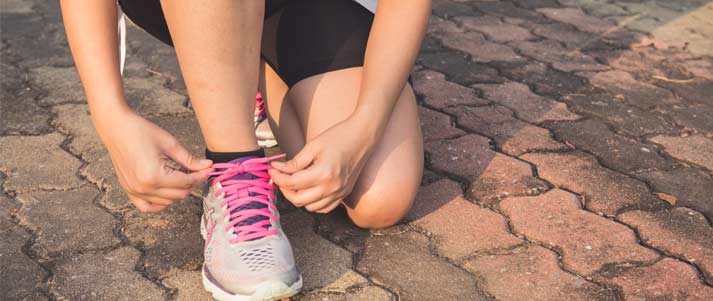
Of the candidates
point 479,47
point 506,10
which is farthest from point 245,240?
point 506,10

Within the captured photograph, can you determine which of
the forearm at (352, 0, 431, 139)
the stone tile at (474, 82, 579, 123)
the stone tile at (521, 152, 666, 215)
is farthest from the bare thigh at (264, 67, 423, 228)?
the stone tile at (474, 82, 579, 123)

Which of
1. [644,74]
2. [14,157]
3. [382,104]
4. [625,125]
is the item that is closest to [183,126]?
[14,157]

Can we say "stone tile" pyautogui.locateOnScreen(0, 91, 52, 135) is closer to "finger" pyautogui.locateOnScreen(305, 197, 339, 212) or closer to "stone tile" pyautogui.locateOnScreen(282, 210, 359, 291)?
"stone tile" pyautogui.locateOnScreen(282, 210, 359, 291)

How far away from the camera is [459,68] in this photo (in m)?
2.97

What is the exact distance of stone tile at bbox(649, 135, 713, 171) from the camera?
7.68ft

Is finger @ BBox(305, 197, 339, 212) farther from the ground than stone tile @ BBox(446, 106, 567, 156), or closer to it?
farther from the ground

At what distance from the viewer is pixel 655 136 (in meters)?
2.48

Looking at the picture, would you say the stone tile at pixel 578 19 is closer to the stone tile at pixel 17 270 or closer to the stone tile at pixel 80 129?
the stone tile at pixel 80 129

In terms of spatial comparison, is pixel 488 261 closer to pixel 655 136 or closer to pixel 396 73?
pixel 396 73

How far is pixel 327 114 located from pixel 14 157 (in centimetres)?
86

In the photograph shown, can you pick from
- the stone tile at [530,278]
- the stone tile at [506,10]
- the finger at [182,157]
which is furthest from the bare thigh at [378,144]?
the stone tile at [506,10]

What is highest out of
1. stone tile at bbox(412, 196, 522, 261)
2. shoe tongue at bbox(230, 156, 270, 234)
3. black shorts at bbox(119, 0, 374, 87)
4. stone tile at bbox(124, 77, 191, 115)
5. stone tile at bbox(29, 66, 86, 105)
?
black shorts at bbox(119, 0, 374, 87)

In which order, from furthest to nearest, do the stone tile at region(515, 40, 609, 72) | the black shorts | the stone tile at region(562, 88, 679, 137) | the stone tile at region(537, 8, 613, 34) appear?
the stone tile at region(537, 8, 613, 34) → the stone tile at region(515, 40, 609, 72) → the stone tile at region(562, 88, 679, 137) → the black shorts

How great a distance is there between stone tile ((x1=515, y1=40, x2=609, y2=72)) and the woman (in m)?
1.24
